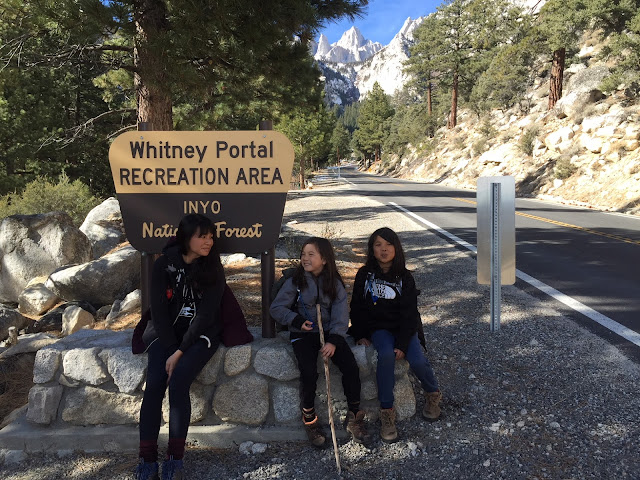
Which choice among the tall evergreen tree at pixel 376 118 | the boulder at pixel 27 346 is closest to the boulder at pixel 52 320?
the boulder at pixel 27 346

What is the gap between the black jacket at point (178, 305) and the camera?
116 inches

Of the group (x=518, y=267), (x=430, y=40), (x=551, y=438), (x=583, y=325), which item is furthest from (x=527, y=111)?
(x=551, y=438)

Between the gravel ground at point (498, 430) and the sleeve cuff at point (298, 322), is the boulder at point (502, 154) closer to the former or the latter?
the gravel ground at point (498, 430)

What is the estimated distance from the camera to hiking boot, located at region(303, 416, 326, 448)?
9.77ft

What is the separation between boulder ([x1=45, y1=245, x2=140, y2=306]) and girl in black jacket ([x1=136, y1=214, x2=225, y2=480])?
4286 mm

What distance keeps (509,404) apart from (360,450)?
3.79 ft

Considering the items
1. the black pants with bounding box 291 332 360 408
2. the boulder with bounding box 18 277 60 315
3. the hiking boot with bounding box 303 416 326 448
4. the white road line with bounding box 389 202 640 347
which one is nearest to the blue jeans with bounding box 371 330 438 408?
the black pants with bounding box 291 332 360 408

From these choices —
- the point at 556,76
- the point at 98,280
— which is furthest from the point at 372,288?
the point at 556,76

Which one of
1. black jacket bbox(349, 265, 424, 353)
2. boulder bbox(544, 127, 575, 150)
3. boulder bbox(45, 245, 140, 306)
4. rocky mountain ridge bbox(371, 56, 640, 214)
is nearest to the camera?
black jacket bbox(349, 265, 424, 353)

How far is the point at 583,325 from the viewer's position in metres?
4.86

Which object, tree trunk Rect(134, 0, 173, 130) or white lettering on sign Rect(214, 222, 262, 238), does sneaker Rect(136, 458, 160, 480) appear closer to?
white lettering on sign Rect(214, 222, 262, 238)

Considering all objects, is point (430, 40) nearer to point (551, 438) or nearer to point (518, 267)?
point (518, 267)

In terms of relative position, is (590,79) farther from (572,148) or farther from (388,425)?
(388,425)

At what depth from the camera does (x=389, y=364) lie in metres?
3.10
